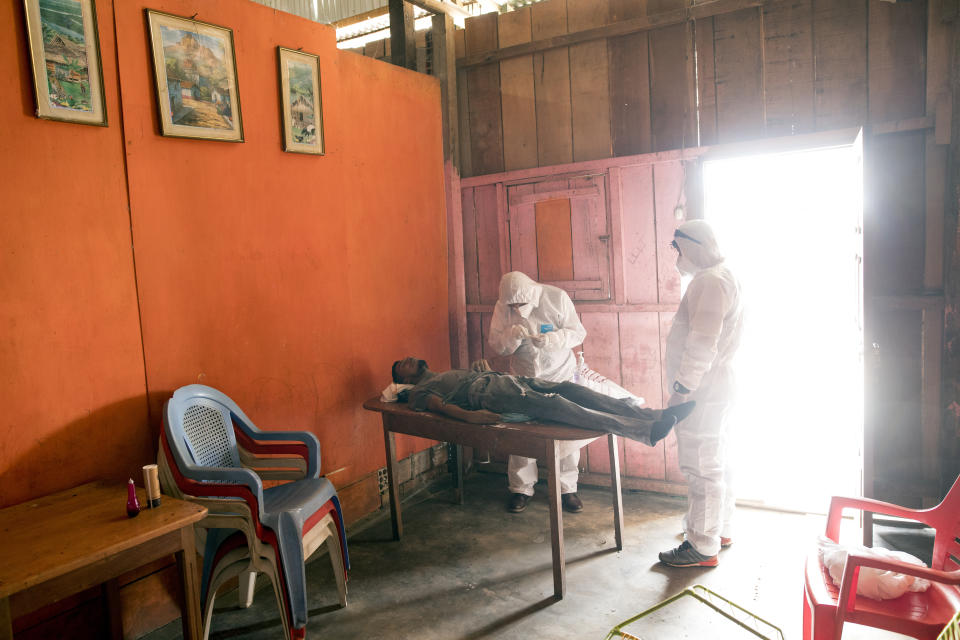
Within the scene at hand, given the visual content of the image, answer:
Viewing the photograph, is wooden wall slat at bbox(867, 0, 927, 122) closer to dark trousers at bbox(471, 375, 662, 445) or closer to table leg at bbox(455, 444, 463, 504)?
dark trousers at bbox(471, 375, 662, 445)

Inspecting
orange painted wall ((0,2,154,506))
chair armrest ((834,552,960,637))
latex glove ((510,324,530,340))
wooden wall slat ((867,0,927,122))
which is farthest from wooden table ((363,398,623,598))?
wooden wall slat ((867,0,927,122))

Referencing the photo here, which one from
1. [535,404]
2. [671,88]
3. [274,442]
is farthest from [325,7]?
[535,404]

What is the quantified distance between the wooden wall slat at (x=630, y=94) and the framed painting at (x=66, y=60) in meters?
2.91

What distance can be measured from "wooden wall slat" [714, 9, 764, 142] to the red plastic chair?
230 cm

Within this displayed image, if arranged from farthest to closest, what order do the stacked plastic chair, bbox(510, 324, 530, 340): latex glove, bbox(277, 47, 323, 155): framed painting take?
bbox(510, 324, 530, 340): latex glove → bbox(277, 47, 323, 155): framed painting → the stacked plastic chair

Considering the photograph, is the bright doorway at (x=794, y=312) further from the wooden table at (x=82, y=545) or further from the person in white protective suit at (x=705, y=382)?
the wooden table at (x=82, y=545)

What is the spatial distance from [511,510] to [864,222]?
255 centimetres

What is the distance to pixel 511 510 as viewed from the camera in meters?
3.77

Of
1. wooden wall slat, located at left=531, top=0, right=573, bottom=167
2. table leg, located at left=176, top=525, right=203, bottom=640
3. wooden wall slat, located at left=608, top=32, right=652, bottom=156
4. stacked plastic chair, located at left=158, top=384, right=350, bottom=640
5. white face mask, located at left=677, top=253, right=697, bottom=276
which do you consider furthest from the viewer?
wooden wall slat, located at left=531, top=0, right=573, bottom=167

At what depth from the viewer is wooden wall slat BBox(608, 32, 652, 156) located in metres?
3.81

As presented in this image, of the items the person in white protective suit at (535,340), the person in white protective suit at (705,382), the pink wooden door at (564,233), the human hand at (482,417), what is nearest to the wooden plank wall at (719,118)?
the pink wooden door at (564,233)

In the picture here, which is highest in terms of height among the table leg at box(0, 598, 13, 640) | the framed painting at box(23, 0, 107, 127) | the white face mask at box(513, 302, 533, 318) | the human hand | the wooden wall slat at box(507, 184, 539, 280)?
the framed painting at box(23, 0, 107, 127)

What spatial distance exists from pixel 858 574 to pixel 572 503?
2024 millimetres

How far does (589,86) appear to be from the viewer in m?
4.00
